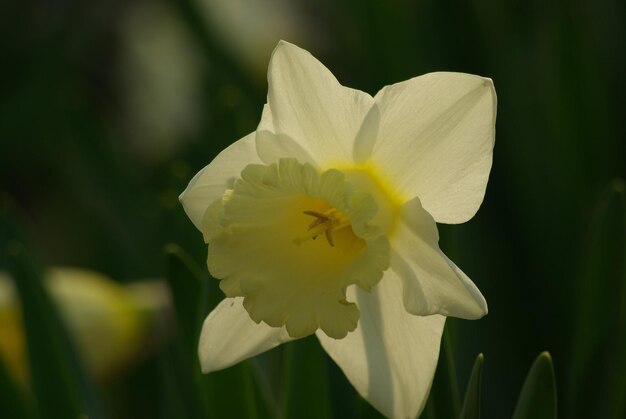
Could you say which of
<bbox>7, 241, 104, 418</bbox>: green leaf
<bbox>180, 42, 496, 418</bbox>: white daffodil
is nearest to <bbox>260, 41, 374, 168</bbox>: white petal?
<bbox>180, 42, 496, 418</bbox>: white daffodil

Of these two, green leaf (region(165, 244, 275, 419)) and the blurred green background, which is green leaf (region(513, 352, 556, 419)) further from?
green leaf (region(165, 244, 275, 419))

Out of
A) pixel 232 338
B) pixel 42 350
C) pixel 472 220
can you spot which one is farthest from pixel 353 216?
pixel 472 220

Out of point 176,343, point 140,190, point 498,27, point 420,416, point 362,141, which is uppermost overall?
point 498,27

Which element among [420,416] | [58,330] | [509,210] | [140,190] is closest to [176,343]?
[58,330]

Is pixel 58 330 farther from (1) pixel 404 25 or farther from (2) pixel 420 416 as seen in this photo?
(1) pixel 404 25

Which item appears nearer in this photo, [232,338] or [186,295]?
[232,338]

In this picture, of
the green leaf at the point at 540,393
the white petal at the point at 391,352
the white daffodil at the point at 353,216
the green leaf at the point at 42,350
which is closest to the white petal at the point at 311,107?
the white daffodil at the point at 353,216

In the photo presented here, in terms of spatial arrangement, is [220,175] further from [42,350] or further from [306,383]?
[42,350]

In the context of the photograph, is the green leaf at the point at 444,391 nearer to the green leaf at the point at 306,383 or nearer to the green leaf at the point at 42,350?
the green leaf at the point at 306,383
